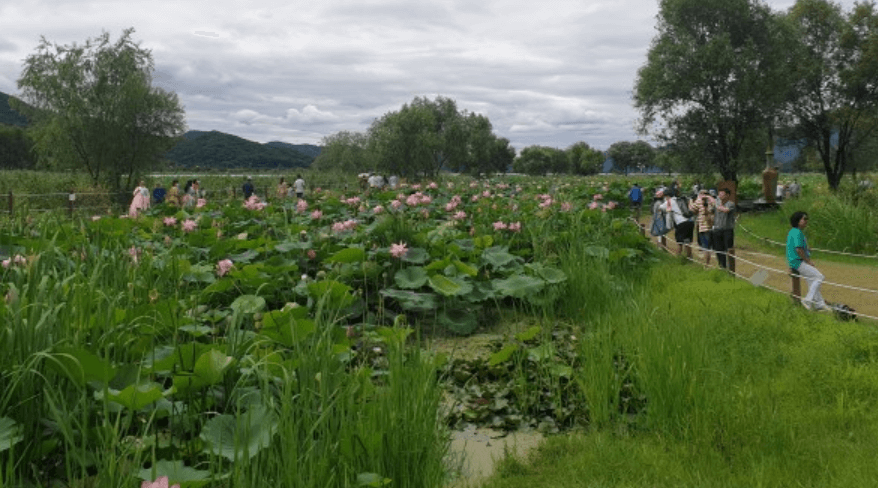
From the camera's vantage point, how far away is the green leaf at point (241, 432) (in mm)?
2668

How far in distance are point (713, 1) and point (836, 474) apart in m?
25.9

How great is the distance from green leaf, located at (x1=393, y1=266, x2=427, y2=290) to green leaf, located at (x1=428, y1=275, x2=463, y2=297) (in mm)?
183

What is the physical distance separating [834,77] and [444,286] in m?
29.7

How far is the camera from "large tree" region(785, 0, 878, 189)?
28734 millimetres

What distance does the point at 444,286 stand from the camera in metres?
6.00

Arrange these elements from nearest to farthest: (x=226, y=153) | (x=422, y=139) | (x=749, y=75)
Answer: (x=749, y=75), (x=422, y=139), (x=226, y=153)

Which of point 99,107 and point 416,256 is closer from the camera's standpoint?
point 416,256

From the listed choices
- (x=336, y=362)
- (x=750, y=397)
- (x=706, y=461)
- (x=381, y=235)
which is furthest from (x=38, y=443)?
(x=381, y=235)

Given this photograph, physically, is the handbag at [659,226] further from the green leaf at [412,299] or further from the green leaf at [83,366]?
the green leaf at [83,366]

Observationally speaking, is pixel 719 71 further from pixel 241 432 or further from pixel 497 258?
pixel 241 432

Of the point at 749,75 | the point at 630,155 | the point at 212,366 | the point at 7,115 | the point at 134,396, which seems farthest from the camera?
the point at 630,155

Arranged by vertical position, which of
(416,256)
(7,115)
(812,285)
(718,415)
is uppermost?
(7,115)

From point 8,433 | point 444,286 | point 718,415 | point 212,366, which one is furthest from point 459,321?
point 8,433

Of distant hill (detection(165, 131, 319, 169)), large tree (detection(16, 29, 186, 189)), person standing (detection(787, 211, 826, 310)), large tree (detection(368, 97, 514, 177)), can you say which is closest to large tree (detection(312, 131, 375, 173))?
large tree (detection(368, 97, 514, 177))
